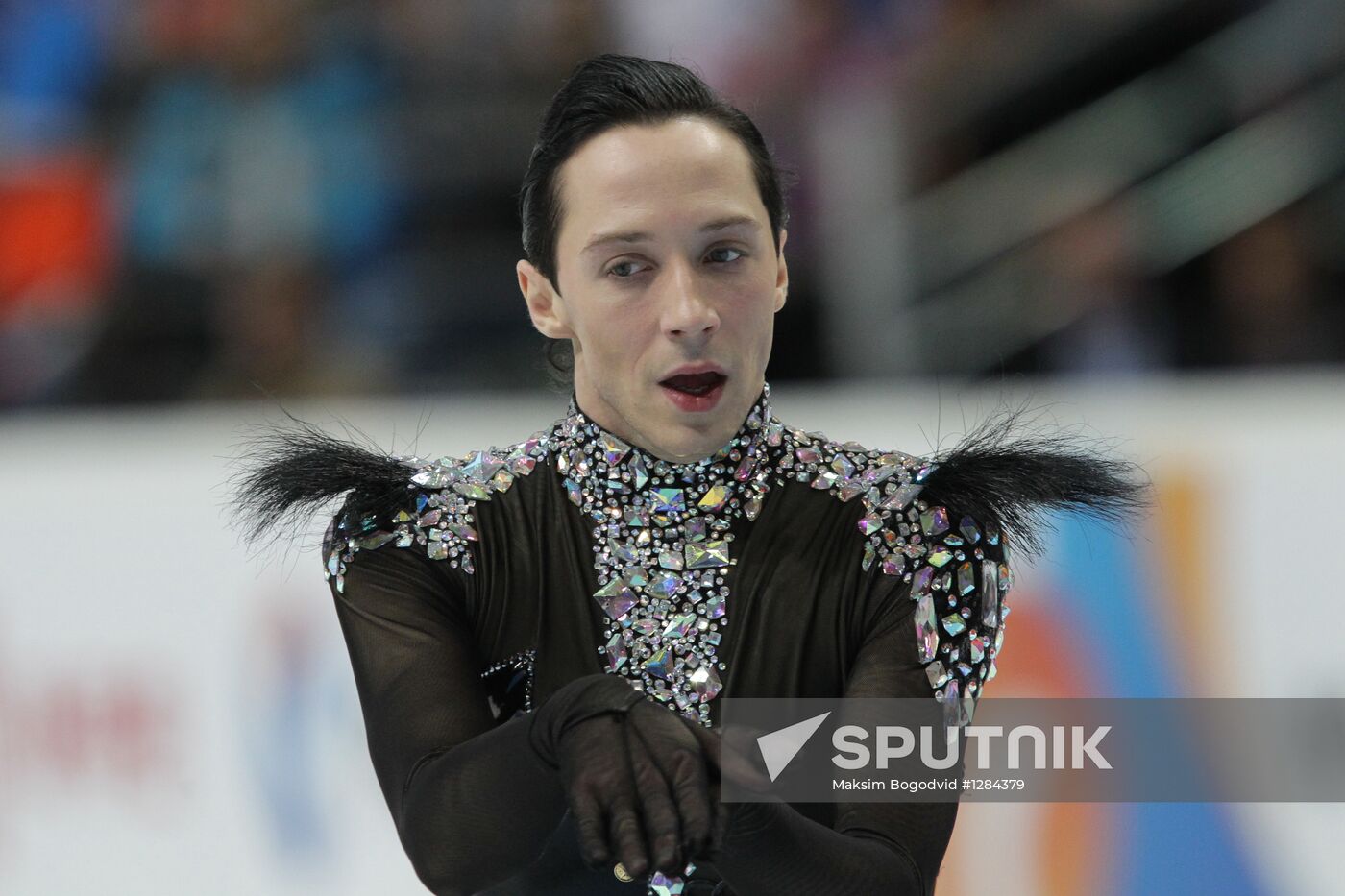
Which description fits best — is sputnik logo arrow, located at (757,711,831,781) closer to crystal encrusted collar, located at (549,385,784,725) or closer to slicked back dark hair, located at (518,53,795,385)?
crystal encrusted collar, located at (549,385,784,725)

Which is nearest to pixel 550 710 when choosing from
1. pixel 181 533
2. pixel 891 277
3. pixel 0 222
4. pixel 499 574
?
pixel 499 574

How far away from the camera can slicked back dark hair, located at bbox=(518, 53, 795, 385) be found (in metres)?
1.54

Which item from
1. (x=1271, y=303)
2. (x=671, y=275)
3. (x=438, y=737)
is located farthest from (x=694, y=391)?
(x=1271, y=303)

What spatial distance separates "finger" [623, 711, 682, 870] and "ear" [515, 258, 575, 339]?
530 millimetres

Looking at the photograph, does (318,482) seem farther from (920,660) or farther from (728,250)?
(920,660)

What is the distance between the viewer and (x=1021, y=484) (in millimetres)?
1574

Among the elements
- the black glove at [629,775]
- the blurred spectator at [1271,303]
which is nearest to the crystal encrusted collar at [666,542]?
the black glove at [629,775]

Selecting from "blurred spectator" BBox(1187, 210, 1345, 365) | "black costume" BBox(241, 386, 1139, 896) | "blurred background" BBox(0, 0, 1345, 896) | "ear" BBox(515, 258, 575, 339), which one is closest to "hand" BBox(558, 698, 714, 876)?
"black costume" BBox(241, 386, 1139, 896)

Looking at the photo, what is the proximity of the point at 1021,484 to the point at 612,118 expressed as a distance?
510 mm

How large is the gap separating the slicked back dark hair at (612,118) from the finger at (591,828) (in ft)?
1.94

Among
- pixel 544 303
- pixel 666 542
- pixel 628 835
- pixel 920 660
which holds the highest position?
pixel 544 303

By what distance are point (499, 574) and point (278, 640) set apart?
125 centimetres

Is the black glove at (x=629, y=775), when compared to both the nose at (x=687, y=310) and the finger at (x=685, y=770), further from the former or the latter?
the nose at (x=687, y=310)

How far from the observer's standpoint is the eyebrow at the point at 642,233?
1.49 m
